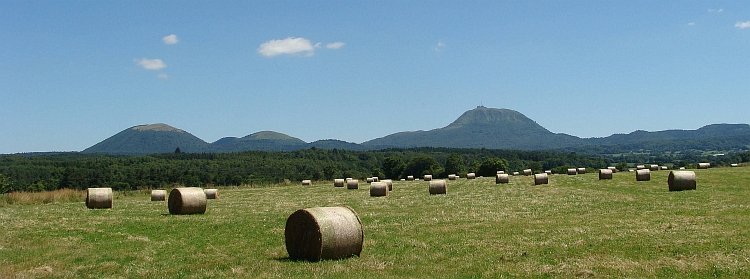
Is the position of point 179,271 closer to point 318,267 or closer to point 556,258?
point 318,267

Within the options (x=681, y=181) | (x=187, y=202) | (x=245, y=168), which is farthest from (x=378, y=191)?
(x=245, y=168)

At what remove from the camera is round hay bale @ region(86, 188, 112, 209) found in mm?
29812

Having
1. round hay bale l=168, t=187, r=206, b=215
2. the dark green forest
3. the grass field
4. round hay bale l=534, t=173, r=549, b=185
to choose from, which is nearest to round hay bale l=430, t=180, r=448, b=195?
round hay bale l=534, t=173, r=549, b=185

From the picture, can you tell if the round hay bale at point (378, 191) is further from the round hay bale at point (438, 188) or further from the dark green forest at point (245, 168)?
the dark green forest at point (245, 168)

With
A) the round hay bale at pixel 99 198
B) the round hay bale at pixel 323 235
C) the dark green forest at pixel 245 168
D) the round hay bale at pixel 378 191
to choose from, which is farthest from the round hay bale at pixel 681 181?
the dark green forest at pixel 245 168

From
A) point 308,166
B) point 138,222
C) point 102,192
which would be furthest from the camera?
point 308,166

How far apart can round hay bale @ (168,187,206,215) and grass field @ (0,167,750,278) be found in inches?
39.0

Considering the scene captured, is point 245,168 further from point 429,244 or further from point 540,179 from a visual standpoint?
point 429,244

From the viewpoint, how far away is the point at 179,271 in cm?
1287

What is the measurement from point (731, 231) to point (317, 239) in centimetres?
1055

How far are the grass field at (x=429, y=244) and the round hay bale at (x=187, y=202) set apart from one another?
3.25 feet

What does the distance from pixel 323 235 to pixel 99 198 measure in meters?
20.2

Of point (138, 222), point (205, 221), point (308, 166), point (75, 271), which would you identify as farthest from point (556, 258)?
point (308, 166)

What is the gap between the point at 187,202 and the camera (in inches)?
1017
